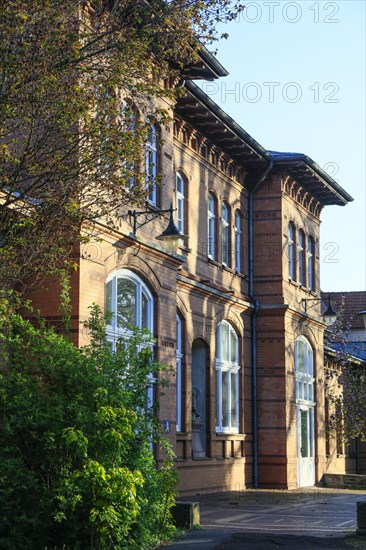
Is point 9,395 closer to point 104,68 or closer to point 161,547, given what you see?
point 161,547

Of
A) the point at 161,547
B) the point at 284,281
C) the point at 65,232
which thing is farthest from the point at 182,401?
the point at 65,232

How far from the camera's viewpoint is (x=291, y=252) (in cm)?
3172

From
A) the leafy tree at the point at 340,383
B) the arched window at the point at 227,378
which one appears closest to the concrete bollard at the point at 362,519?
the arched window at the point at 227,378

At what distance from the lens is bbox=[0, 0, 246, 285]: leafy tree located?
1030cm

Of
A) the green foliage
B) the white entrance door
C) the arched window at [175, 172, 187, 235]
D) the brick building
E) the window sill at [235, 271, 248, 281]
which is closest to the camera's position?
the green foliage

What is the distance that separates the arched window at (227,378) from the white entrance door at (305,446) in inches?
139

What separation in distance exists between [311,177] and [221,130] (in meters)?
6.17

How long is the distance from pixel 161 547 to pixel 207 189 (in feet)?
48.8

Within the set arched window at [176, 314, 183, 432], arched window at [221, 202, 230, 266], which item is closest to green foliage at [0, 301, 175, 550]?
arched window at [176, 314, 183, 432]

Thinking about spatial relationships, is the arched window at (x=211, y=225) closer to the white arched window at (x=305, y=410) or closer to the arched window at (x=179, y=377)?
the arched window at (x=179, y=377)

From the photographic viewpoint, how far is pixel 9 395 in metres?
12.8

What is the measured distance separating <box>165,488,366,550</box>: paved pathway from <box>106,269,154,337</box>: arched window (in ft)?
12.8

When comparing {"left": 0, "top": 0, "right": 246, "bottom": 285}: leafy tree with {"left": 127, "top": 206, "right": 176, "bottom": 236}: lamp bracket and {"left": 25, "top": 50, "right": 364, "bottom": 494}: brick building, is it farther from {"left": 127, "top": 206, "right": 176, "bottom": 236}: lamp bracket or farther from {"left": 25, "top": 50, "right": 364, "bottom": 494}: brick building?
{"left": 25, "top": 50, "right": 364, "bottom": 494}: brick building

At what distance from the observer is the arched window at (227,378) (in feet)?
89.0
